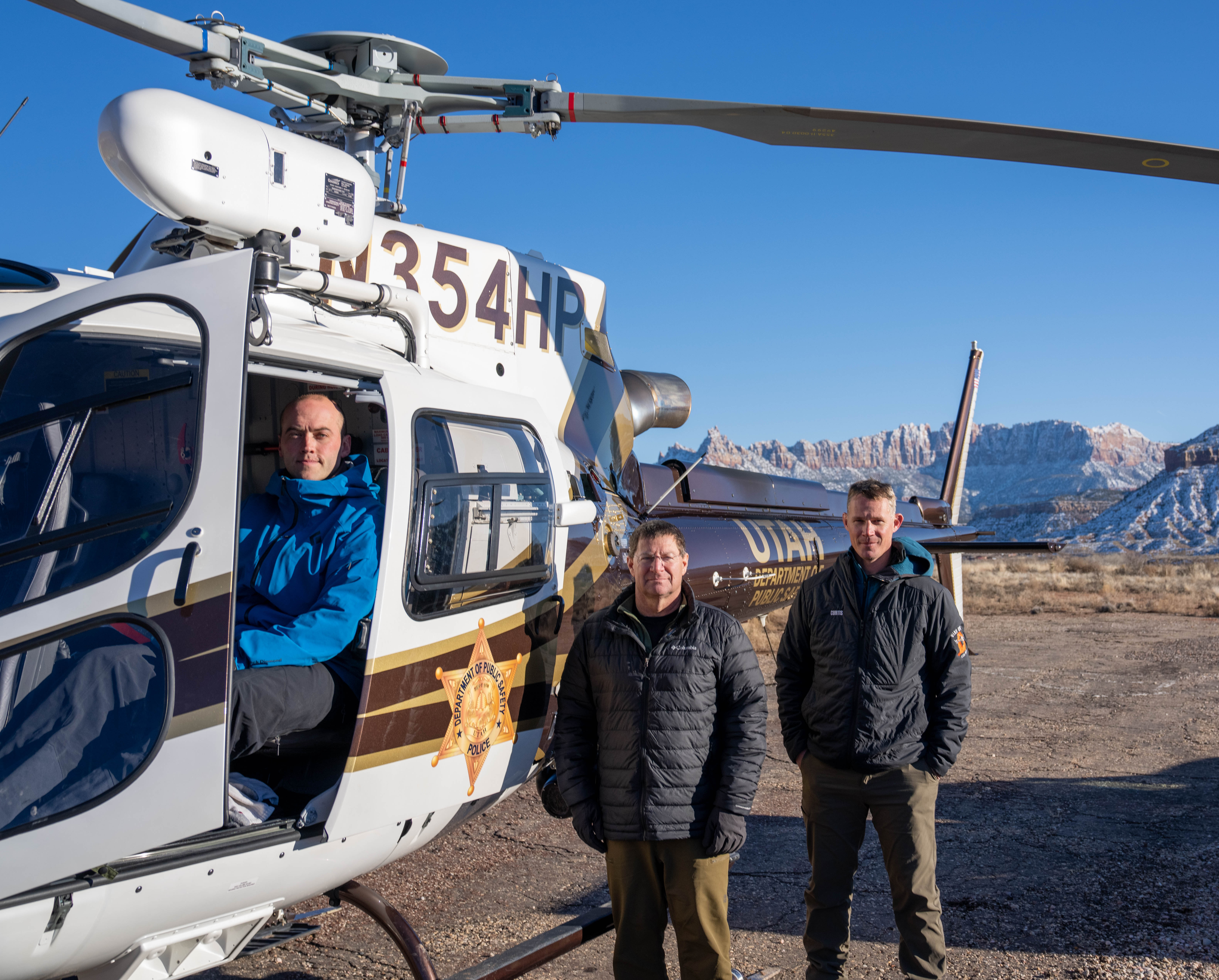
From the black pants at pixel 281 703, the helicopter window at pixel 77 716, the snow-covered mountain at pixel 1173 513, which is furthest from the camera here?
the snow-covered mountain at pixel 1173 513

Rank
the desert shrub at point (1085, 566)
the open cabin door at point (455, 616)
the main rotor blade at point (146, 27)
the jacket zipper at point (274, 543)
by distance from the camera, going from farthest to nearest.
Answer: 1. the desert shrub at point (1085, 566)
2. the main rotor blade at point (146, 27)
3. the jacket zipper at point (274, 543)
4. the open cabin door at point (455, 616)

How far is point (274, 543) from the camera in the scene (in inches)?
124

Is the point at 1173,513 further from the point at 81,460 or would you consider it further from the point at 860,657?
the point at 81,460

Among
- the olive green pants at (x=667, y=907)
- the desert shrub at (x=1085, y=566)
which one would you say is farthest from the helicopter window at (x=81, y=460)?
the desert shrub at (x=1085, y=566)

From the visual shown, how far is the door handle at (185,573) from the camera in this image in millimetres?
2373

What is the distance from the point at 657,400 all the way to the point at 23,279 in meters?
4.53

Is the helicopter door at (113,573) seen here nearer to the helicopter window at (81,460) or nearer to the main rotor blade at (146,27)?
the helicopter window at (81,460)

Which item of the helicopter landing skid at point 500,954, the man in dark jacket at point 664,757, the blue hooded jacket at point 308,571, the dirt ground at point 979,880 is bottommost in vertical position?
the dirt ground at point 979,880

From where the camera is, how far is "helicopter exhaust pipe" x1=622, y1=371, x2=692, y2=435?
687 cm

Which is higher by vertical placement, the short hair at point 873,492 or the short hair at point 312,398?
the short hair at point 312,398

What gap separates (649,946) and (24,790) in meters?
1.98

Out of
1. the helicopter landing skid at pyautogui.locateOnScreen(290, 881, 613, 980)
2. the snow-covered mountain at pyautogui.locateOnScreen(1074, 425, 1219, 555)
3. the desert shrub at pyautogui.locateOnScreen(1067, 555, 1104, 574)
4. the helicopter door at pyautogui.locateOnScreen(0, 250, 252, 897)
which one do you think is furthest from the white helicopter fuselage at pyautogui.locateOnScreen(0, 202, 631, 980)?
the snow-covered mountain at pyautogui.locateOnScreen(1074, 425, 1219, 555)

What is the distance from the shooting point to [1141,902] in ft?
15.4

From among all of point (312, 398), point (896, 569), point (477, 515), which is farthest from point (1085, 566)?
point (312, 398)
